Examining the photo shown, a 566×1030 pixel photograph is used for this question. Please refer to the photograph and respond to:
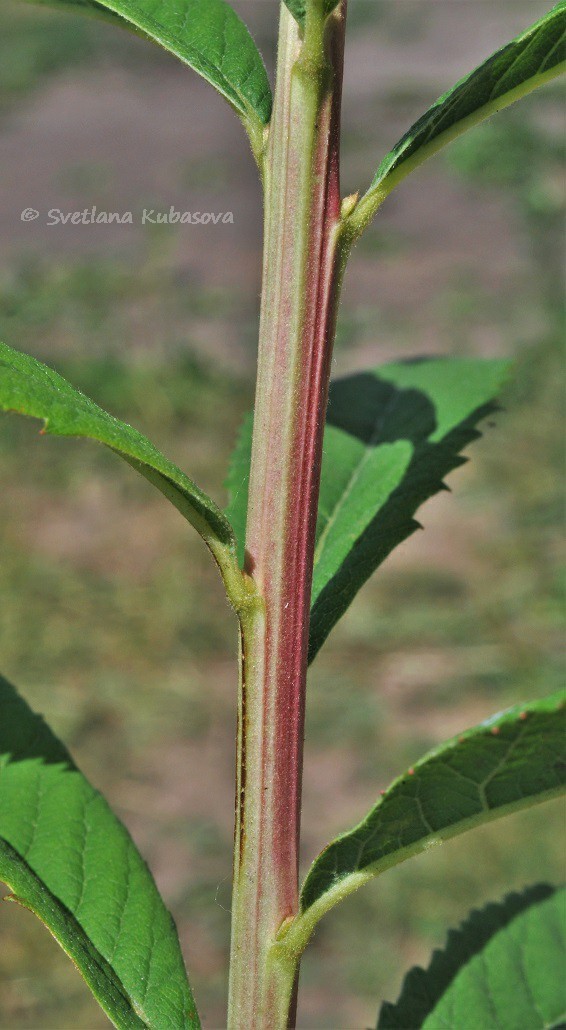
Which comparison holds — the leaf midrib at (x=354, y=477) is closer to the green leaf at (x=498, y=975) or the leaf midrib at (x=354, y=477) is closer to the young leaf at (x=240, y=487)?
the young leaf at (x=240, y=487)

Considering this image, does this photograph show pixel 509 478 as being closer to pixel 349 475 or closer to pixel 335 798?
pixel 335 798

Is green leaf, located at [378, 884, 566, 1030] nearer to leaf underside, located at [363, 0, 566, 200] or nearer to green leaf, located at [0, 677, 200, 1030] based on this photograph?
green leaf, located at [0, 677, 200, 1030]

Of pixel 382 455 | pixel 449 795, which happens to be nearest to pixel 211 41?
pixel 382 455

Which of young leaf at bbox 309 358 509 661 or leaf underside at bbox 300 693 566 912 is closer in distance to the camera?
leaf underside at bbox 300 693 566 912

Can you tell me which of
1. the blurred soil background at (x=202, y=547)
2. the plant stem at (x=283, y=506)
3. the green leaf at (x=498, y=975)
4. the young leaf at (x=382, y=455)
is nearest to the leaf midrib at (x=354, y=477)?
the young leaf at (x=382, y=455)

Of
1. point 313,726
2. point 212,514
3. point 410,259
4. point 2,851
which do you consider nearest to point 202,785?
point 313,726

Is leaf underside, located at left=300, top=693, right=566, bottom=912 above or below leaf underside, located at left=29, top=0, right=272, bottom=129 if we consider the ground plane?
below

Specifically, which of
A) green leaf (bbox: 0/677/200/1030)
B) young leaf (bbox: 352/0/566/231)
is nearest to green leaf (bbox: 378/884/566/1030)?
green leaf (bbox: 0/677/200/1030)

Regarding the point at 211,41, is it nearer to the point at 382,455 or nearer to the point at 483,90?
the point at 483,90
